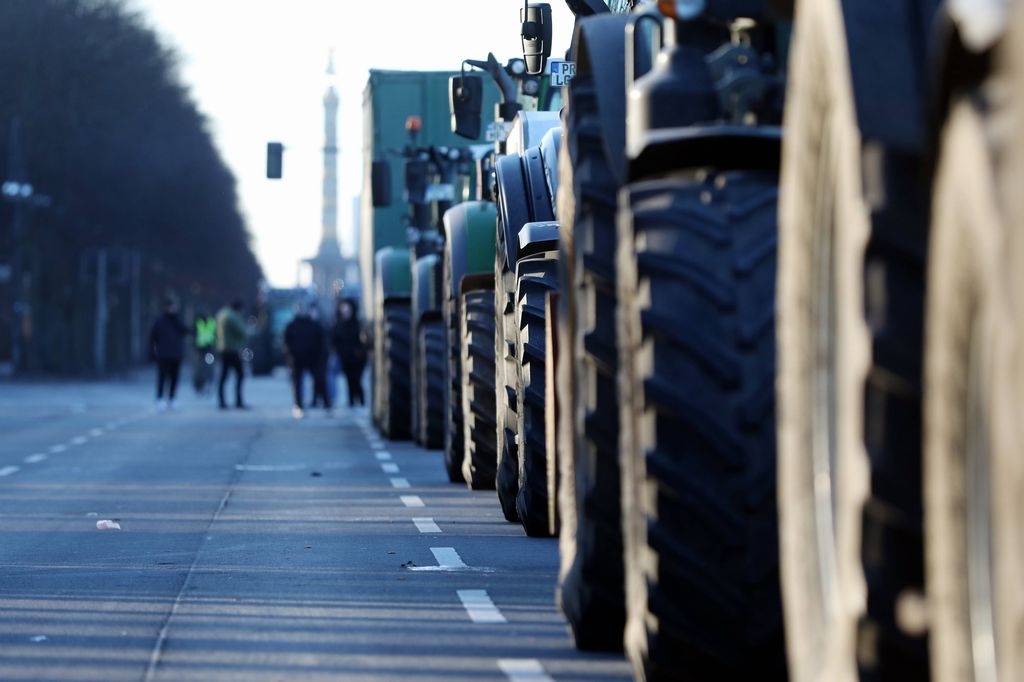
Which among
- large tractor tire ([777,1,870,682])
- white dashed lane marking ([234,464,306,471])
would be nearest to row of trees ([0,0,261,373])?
white dashed lane marking ([234,464,306,471])

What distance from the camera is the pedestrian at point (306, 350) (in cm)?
3534

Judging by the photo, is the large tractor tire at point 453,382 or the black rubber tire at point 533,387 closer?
the black rubber tire at point 533,387

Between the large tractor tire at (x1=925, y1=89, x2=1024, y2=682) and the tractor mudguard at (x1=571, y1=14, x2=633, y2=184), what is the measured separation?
310 centimetres

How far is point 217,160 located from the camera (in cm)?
7688

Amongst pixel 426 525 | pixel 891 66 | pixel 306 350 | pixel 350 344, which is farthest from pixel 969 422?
pixel 306 350

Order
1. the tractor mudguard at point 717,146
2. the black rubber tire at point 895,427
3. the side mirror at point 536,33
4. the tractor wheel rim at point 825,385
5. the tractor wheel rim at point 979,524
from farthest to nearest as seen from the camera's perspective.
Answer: the side mirror at point 536,33 < the tractor mudguard at point 717,146 < the tractor wheel rim at point 825,385 < the black rubber tire at point 895,427 < the tractor wheel rim at point 979,524

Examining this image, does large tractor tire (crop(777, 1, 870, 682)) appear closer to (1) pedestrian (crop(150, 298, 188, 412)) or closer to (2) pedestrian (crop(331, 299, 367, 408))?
(2) pedestrian (crop(331, 299, 367, 408))

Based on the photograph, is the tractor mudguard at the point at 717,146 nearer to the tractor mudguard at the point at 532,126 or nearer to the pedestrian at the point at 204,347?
the tractor mudguard at the point at 532,126

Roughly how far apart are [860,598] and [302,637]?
3999 millimetres

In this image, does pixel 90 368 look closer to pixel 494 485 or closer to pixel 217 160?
pixel 217 160

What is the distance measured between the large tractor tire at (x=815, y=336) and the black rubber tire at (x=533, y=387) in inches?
217

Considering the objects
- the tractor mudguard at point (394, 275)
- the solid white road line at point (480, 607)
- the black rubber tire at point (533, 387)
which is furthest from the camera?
the tractor mudguard at point (394, 275)

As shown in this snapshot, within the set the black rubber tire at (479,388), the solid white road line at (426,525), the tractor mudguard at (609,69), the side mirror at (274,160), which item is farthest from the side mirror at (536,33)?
the side mirror at (274,160)

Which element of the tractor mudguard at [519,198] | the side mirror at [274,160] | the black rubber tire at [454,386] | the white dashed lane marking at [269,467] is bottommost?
the white dashed lane marking at [269,467]
